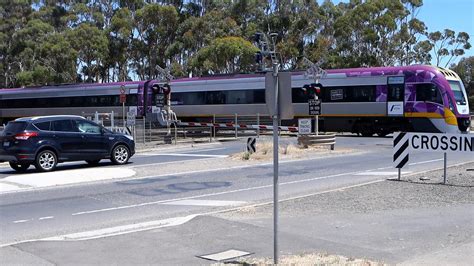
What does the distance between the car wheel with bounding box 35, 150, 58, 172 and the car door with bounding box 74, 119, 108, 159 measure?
102 cm

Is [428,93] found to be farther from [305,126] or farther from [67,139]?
[67,139]

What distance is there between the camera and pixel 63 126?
1689cm

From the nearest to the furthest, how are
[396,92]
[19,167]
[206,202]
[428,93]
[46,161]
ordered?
[206,202] → [46,161] → [19,167] → [428,93] → [396,92]

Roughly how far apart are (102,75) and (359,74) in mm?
42315

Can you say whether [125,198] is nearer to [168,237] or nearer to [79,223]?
[79,223]

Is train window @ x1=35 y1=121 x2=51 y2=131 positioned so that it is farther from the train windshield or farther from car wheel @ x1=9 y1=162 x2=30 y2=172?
the train windshield

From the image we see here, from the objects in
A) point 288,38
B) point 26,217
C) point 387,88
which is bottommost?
point 26,217

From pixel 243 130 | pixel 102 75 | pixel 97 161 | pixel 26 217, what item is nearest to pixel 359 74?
pixel 243 130

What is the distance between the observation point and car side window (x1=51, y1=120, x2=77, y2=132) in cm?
1673

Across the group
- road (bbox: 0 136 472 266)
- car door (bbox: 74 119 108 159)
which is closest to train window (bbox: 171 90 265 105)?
road (bbox: 0 136 472 266)

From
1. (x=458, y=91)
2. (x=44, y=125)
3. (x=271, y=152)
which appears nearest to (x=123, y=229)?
(x=44, y=125)

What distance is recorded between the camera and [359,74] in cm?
3259

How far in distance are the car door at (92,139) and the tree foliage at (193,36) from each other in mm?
36600

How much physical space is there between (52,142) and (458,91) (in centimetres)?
2240
